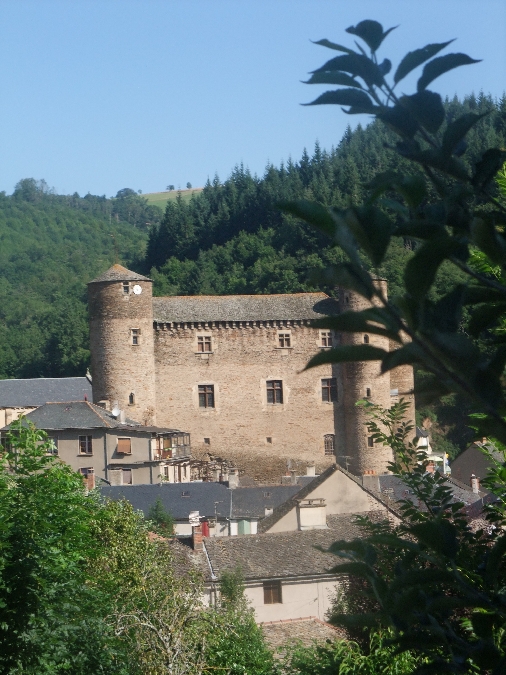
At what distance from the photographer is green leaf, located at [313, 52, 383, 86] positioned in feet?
6.84

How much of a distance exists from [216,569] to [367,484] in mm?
10766

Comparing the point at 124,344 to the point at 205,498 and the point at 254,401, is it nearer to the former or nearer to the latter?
the point at 254,401

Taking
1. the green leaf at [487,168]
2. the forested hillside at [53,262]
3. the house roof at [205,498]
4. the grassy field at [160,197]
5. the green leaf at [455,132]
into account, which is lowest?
the house roof at [205,498]

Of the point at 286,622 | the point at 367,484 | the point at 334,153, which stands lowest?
the point at 286,622

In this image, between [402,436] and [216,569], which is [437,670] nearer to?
[402,436]

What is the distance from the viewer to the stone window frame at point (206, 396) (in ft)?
134

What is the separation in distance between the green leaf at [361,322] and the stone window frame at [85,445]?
120ft

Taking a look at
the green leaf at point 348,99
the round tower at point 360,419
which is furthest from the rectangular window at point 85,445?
the green leaf at point 348,99

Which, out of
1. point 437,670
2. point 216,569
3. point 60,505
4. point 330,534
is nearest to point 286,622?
point 216,569

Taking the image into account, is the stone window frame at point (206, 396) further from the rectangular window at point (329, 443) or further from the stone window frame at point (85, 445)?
the stone window frame at point (85, 445)

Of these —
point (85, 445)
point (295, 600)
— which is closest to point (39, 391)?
point (85, 445)

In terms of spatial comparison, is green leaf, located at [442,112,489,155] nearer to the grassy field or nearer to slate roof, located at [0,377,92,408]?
slate roof, located at [0,377,92,408]

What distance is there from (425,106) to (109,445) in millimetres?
36037

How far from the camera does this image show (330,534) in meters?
21.3
